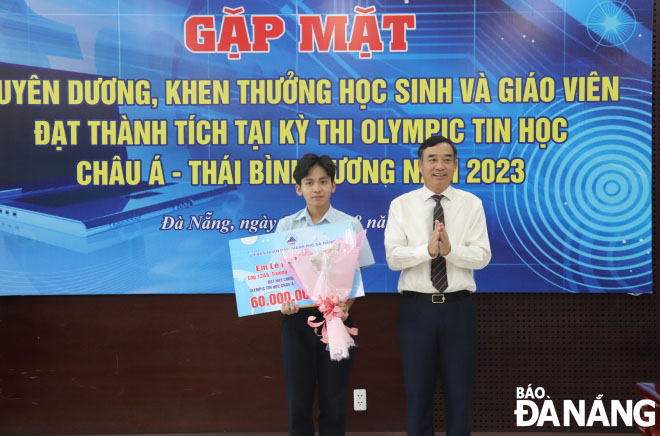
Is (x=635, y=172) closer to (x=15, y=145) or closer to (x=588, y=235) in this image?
(x=588, y=235)

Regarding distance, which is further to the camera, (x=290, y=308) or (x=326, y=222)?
(x=326, y=222)

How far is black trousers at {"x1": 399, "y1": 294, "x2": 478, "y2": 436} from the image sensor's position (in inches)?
102

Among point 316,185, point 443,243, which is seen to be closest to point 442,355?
point 443,243

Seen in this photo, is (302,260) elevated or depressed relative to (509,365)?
elevated

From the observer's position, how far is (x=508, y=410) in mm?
3666

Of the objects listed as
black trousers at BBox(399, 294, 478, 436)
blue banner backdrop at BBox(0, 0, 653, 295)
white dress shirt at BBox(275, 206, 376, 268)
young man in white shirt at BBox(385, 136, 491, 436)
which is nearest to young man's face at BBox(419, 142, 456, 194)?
young man in white shirt at BBox(385, 136, 491, 436)

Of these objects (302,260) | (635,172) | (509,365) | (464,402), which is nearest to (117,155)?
(302,260)

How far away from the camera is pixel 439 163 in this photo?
8.68 feet

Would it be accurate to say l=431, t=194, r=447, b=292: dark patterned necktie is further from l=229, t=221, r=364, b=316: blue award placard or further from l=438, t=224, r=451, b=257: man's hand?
l=229, t=221, r=364, b=316: blue award placard

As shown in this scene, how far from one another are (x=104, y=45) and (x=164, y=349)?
190 cm

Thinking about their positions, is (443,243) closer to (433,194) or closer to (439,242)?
(439,242)

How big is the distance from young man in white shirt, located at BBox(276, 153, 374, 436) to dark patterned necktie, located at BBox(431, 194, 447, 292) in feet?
1.20
